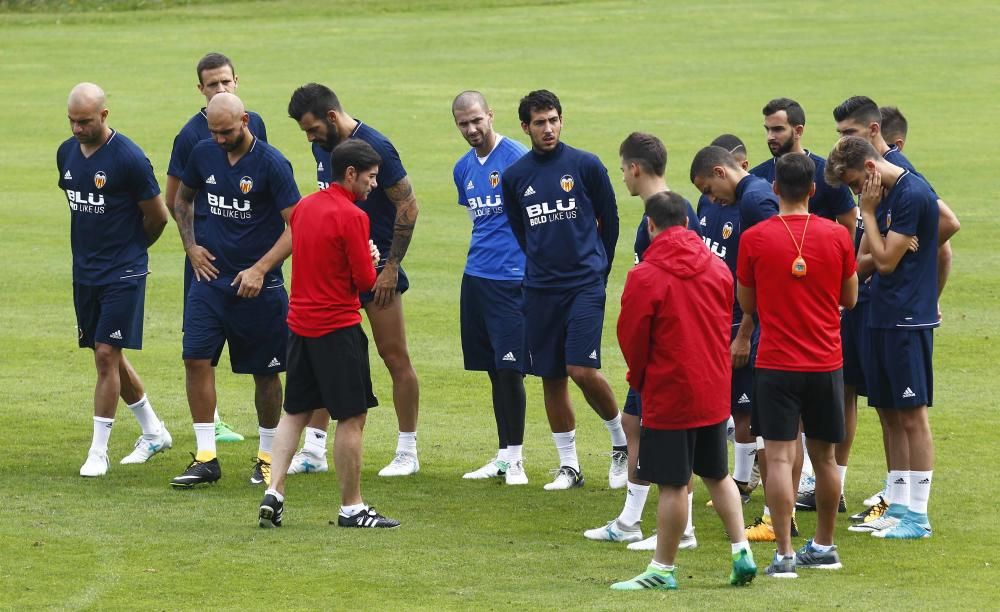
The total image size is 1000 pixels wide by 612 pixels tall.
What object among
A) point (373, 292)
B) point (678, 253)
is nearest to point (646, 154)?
point (678, 253)

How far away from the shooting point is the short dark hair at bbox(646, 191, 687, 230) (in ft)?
26.1

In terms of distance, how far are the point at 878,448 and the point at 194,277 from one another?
201 inches

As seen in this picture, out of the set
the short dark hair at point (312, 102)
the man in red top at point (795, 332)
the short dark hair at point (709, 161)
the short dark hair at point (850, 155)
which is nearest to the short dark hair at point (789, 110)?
the short dark hair at point (709, 161)

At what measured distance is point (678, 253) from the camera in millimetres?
7859

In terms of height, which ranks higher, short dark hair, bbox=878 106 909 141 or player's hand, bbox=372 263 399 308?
short dark hair, bbox=878 106 909 141

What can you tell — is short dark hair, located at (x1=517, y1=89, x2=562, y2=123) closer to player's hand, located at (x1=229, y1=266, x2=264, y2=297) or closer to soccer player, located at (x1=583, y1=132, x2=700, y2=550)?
soccer player, located at (x1=583, y1=132, x2=700, y2=550)

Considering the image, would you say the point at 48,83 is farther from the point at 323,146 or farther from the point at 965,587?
the point at 965,587

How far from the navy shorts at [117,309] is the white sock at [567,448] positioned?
2981 mm

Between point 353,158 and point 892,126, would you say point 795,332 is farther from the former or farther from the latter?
point 353,158

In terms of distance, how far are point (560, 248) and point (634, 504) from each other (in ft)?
6.04

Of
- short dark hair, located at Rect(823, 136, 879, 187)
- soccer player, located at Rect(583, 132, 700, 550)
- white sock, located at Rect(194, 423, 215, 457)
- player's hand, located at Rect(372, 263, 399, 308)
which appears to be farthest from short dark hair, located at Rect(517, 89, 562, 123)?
white sock, located at Rect(194, 423, 215, 457)

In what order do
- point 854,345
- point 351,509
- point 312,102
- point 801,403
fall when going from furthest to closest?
point 312,102 → point 854,345 → point 351,509 → point 801,403

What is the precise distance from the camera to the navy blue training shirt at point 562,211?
10.2m

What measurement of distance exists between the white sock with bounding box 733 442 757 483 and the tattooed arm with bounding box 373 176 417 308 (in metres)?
2.57
